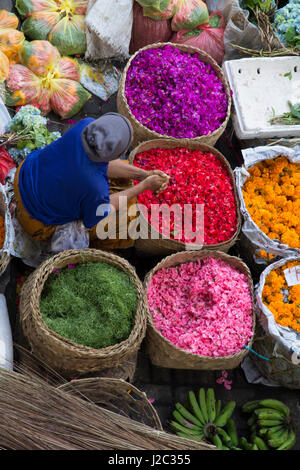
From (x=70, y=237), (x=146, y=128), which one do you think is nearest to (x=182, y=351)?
(x=70, y=237)

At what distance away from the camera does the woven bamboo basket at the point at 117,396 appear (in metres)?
2.56

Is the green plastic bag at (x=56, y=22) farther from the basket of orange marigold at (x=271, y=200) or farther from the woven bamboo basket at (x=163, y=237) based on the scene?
the basket of orange marigold at (x=271, y=200)

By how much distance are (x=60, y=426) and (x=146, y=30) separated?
126 inches

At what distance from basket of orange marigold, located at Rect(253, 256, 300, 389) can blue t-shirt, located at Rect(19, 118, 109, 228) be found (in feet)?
3.93

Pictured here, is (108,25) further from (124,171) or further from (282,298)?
(282,298)

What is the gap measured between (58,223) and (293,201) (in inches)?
67.3

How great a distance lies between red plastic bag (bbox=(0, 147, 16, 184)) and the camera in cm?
316

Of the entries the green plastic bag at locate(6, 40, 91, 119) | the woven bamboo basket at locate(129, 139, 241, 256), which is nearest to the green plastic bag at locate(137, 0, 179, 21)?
the green plastic bag at locate(6, 40, 91, 119)

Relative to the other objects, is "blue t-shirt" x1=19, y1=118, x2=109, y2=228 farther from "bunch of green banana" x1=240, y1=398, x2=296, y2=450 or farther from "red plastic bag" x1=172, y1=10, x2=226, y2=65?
"red plastic bag" x1=172, y1=10, x2=226, y2=65

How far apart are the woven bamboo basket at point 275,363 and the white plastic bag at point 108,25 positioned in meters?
2.56

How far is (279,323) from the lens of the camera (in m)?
2.97

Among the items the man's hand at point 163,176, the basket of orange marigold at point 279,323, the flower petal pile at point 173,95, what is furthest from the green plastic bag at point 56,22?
the basket of orange marigold at point 279,323

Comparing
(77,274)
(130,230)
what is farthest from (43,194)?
(130,230)

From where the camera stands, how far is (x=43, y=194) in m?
2.68
